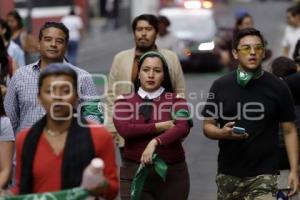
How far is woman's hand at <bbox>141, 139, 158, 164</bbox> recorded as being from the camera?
6.94 metres

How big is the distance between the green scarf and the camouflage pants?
26.4 inches

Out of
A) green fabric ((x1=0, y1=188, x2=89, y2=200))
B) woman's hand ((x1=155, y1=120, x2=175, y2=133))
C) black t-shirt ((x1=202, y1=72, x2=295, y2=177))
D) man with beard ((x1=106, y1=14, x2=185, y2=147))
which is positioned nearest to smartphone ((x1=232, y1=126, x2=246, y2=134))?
black t-shirt ((x1=202, y1=72, x2=295, y2=177))

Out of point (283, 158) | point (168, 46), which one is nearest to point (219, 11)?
point (168, 46)

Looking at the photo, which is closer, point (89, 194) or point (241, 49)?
point (89, 194)

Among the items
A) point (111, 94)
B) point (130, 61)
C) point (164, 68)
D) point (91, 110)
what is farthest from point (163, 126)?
point (111, 94)

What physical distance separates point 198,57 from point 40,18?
1111 cm

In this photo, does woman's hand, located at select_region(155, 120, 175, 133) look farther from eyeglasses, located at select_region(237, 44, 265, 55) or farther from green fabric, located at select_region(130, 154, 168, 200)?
eyeglasses, located at select_region(237, 44, 265, 55)

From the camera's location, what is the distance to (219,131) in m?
6.98

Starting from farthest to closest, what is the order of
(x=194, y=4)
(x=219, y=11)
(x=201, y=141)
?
(x=219, y=11) < (x=194, y=4) < (x=201, y=141)

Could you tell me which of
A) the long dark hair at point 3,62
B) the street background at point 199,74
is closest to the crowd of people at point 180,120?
the long dark hair at point 3,62

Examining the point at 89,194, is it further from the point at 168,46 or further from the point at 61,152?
the point at 168,46

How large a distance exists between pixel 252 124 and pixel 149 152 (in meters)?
0.76

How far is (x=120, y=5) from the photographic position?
45312 mm

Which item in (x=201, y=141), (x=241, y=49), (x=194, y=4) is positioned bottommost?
(x=201, y=141)
